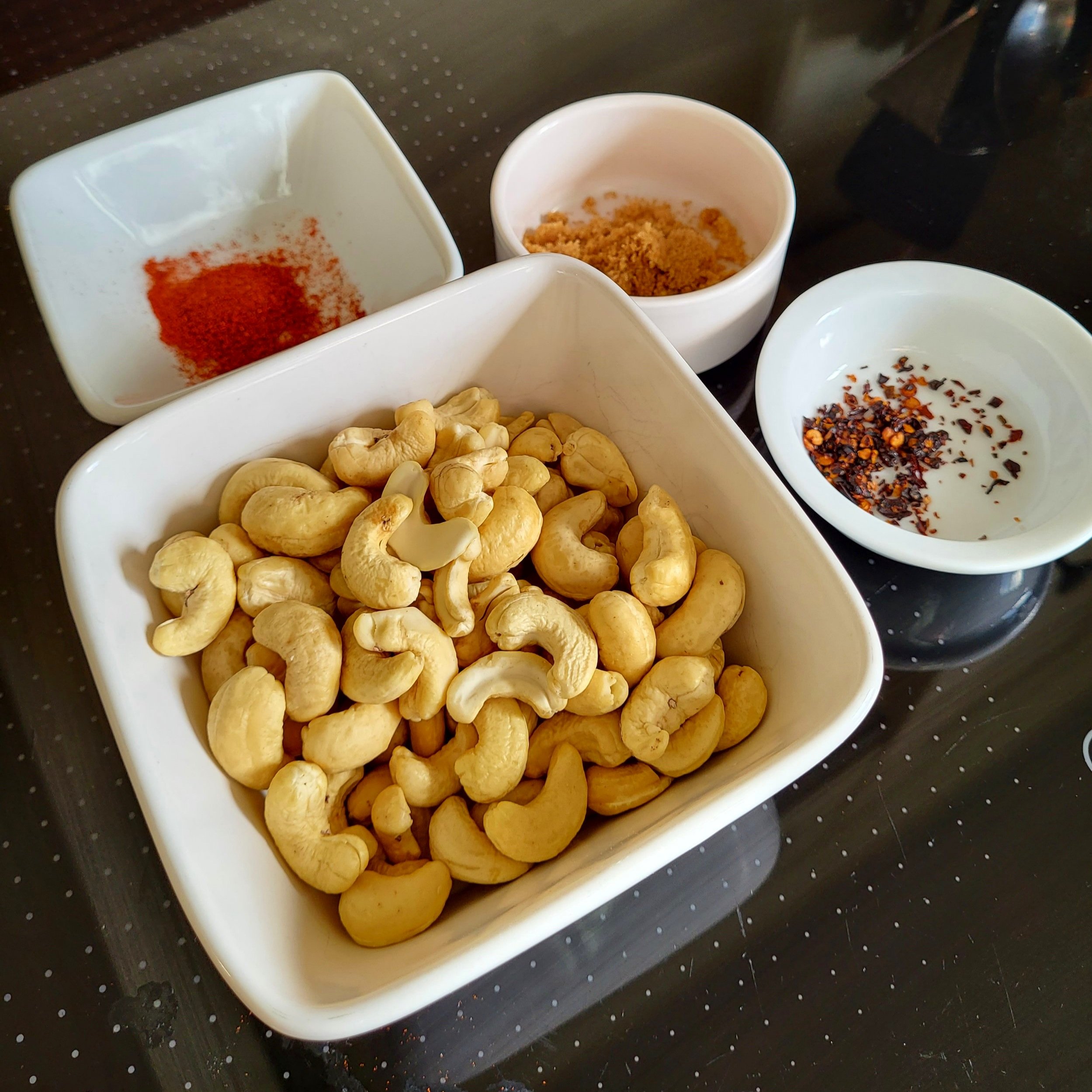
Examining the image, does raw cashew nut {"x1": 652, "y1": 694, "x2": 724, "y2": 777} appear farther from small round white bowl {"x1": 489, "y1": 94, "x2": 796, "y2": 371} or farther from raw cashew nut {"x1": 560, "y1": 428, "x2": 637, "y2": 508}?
small round white bowl {"x1": 489, "y1": 94, "x2": 796, "y2": 371}

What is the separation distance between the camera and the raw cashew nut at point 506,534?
0.37 meters

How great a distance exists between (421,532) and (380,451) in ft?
0.17

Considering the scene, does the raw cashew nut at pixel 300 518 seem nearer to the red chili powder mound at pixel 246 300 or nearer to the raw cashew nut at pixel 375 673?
the raw cashew nut at pixel 375 673

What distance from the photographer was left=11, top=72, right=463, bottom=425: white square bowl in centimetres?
55

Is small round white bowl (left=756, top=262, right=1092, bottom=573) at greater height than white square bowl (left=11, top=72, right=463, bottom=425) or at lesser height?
lesser

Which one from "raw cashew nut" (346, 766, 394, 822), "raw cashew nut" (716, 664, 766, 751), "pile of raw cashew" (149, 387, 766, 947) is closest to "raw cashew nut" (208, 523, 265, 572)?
"pile of raw cashew" (149, 387, 766, 947)

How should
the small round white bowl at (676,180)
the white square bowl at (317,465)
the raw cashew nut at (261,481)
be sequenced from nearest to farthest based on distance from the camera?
the white square bowl at (317,465) → the raw cashew nut at (261,481) → the small round white bowl at (676,180)

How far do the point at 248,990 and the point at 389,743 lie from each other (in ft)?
0.36

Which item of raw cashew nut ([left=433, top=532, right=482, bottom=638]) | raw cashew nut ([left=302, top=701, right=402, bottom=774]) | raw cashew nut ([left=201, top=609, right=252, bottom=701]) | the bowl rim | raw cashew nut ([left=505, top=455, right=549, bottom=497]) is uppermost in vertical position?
the bowl rim

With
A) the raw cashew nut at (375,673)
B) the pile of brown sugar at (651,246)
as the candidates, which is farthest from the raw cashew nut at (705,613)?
the pile of brown sugar at (651,246)

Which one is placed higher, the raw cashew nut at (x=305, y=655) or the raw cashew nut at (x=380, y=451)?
the raw cashew nut at (x=380, y=451)

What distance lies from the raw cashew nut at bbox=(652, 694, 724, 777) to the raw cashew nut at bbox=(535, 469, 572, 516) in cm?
12

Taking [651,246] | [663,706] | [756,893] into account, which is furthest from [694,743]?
[651,246]

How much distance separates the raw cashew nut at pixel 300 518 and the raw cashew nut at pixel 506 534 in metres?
0.06
